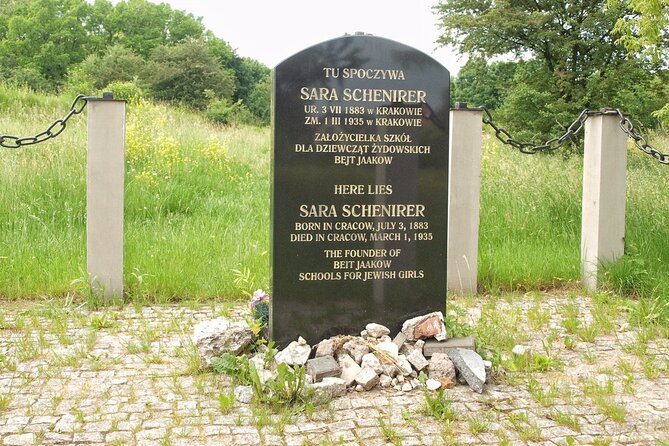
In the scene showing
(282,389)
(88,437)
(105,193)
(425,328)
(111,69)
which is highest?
(111,69)

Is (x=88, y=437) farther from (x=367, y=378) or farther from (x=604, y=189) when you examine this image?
(x=604, y=189)

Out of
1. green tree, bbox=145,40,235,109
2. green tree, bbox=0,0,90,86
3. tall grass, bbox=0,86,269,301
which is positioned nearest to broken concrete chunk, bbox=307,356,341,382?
tall grass, bbox=0,86,269,301

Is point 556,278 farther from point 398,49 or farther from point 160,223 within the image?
point 160,223

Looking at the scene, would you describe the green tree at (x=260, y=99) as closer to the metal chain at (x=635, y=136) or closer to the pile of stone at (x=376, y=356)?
the metal chain at (x=635, y=136)

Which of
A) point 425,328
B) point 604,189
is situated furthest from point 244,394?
point 604,189

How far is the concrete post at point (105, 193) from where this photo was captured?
6168 millimetres

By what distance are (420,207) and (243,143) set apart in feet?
41.6

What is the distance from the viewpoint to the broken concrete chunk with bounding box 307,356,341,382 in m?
4.28

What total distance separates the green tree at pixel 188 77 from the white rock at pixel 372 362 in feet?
147

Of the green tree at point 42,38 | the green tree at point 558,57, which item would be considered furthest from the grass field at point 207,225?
the green tree at point 42,38

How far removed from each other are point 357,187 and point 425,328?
1031 mm

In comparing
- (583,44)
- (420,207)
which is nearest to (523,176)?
(420,207)

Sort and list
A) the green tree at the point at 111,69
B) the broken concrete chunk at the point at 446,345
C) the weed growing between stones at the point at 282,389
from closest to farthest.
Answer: the weed growing between stones at the point at 282,389
the broken concrete chunk at the point at 446,345
the green tree at the point at 111,69

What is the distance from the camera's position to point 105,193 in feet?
20.5
